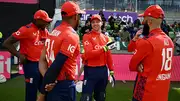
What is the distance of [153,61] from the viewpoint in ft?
13.5

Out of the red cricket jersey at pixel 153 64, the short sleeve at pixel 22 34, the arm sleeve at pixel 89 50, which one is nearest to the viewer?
the red cricket jersey at pixel 153 64

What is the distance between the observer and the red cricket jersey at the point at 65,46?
3650 mm

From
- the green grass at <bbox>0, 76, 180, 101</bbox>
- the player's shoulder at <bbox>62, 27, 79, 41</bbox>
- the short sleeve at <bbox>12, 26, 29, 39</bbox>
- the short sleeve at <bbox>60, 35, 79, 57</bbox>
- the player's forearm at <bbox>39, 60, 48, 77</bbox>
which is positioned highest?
the player's shoulder at <bbox>62, 27, 79, 41</bbox>

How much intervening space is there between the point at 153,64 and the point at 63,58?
1.12 meters

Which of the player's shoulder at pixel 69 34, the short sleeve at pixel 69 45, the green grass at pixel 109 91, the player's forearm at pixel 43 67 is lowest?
the green grass at pixel 109 91

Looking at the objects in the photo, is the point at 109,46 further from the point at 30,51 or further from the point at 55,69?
the point at 55,69

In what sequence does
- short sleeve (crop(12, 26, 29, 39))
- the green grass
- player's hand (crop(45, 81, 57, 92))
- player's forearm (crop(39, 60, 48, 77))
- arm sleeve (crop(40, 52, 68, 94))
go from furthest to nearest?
1. the green grass
2. short sleeve (crop(12, 26, 29, 39))
3. player's forearm (crop(39, 60, 48, 77))
4. player's hand (crop(45, 81, 57, 92))
5. arm sleeve (crop(40, 52, 68, 94))

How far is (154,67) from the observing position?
162 inches

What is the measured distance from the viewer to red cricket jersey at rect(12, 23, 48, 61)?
599cm

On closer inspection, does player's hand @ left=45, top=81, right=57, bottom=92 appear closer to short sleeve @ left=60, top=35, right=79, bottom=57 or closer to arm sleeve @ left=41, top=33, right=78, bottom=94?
arm sleeve @ left=41, top=33, right=78, bottom=94

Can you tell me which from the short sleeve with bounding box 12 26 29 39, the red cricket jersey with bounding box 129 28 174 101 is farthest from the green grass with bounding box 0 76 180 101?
the red cricket jersey with bounding box 129 28 174 101

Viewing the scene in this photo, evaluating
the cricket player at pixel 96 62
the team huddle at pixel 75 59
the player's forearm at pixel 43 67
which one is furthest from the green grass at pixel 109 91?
the player's forearm at pixel 43 67

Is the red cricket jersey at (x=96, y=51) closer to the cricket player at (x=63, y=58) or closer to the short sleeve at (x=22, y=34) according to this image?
the short sleeve at (x=22, y=34)

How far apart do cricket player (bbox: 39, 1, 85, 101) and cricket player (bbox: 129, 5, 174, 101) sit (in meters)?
0.79
